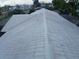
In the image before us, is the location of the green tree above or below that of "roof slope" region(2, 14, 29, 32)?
below

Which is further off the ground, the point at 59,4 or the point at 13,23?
the point at 13,23

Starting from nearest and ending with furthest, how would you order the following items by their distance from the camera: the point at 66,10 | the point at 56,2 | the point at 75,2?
the point at 75,2, the point at 66,10, the point at 56,2

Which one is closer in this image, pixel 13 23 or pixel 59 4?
pixel 13 23

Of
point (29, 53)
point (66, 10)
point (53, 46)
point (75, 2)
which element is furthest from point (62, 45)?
point (66, 10)

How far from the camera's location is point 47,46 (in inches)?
221

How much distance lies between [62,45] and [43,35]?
823 mm

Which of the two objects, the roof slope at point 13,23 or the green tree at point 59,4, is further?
the green tree at point 59,4

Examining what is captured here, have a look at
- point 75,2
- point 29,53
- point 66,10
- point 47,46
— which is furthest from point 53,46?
point 66,10

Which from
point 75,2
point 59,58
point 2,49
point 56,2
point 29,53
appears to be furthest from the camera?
point 56,2

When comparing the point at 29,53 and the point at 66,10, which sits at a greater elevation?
the point at 29,53

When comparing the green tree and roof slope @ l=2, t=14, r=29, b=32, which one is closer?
roof slope @ l=2, t=14, r=29, b=32

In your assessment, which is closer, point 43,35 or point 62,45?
point 62,45

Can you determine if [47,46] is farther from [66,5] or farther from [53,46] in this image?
[66,5]

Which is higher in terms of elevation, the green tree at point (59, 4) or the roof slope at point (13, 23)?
the roof slope at point (13, 23)
